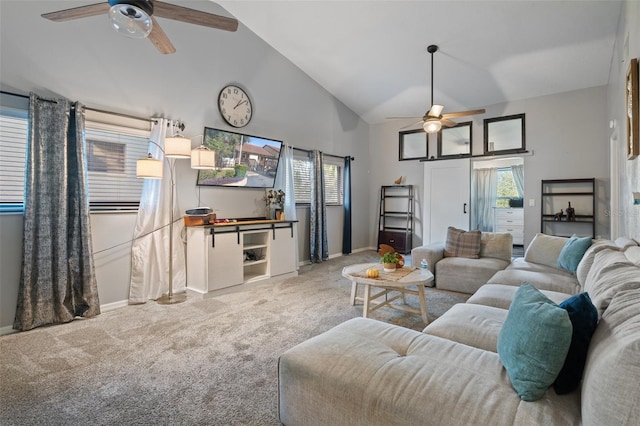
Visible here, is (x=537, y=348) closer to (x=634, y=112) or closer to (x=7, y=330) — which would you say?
(x=634, y=112)

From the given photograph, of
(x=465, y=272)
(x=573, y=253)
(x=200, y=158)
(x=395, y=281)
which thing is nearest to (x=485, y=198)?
(x=465, y=272)

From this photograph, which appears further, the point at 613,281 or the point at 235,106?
the point at 235,106

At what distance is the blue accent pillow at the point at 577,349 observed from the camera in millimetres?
1104

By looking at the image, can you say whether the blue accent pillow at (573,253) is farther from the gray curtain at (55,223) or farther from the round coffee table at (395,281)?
the gray curtain at (55,223)

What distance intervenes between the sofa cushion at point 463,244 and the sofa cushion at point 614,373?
3.26 meters

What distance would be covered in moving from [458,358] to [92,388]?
2.11 metres

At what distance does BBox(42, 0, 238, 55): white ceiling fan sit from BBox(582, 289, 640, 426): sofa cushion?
263cm

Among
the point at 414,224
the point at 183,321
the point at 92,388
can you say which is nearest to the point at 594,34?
the point at 414,224

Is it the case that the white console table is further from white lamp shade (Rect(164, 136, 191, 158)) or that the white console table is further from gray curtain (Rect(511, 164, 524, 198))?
gray curtain (Rect(511, 164, 524, 198))

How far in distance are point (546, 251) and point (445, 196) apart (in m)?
2.92

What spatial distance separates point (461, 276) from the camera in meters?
3.97

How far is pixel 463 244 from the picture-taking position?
4254 mm

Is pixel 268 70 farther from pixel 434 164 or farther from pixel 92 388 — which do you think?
pixel 92 388

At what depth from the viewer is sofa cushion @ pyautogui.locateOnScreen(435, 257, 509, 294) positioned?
3.82 meters
